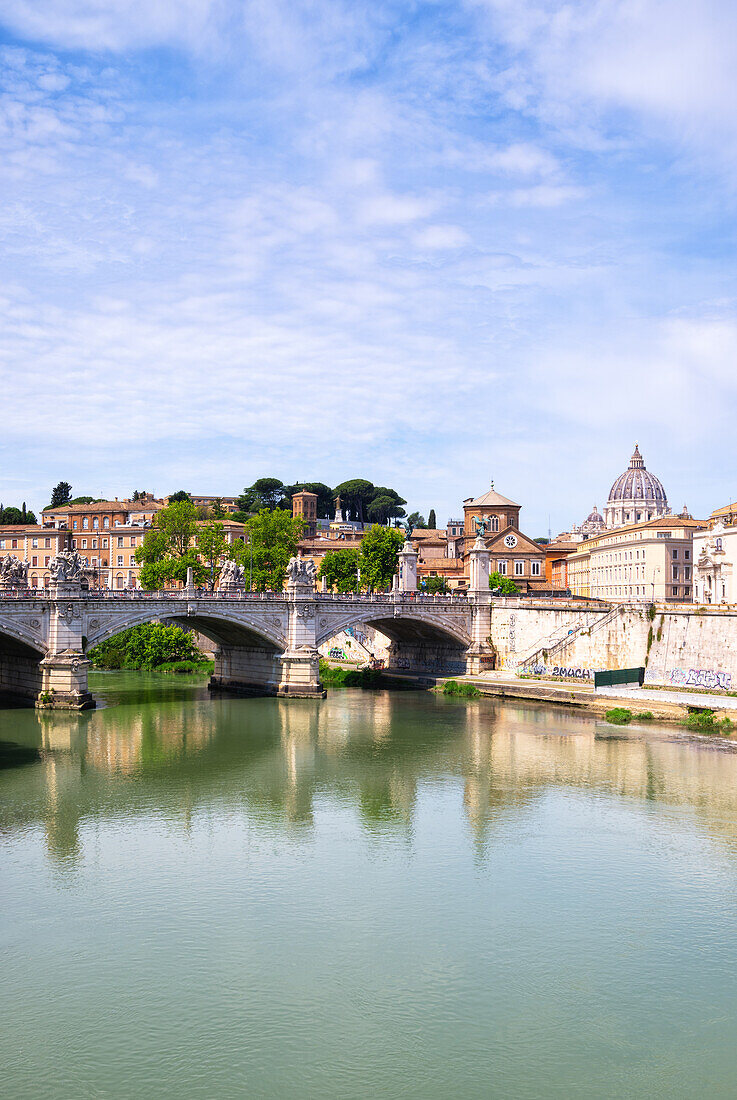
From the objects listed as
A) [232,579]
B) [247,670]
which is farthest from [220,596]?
[247,670]

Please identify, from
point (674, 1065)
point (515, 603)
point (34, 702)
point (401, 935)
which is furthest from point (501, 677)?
point (674, 1065)

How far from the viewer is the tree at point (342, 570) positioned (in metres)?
67.6

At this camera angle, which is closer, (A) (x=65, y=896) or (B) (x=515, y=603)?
(A) (x=65, y=896)

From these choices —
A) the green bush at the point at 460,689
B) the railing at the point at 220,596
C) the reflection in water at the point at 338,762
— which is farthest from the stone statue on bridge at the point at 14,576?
the green bush at the point at 460,689

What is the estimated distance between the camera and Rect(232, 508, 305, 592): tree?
Answer: 6562cm

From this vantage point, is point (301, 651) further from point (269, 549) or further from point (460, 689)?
point (269, 549)

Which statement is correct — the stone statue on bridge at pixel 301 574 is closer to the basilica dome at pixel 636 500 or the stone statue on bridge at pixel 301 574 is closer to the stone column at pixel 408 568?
the stone column at pixel 408 568

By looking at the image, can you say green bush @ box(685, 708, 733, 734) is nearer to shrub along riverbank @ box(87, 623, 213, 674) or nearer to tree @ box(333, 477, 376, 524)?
shrub along riverbank @ box(87, 623, 213, 674)

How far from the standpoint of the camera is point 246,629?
45.5 meters

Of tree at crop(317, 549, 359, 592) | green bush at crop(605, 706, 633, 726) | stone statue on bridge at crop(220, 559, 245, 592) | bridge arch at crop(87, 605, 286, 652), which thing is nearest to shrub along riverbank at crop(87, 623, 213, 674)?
bridge arch at crop(87, 605, 286, 652)

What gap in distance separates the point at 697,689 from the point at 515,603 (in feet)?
44.3

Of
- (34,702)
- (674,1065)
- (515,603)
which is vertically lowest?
(674,1065)

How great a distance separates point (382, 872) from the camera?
20.1m

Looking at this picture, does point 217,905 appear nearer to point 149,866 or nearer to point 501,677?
point 149,866
